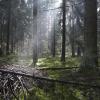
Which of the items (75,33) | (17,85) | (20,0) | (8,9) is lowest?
(17,85)

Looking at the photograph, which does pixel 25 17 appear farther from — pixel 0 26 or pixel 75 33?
pixel 75 33

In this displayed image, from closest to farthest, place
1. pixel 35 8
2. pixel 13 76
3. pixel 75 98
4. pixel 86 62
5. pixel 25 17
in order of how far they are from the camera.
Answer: pixel 75 98, pixel 13 76, pixel 86 62, pixel 35 8, pixel 25 17

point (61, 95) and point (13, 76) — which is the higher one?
point (13, 76)

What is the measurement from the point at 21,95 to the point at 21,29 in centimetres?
3361

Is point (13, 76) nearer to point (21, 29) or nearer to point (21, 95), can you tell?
point (21, 95)

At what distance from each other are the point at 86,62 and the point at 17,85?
12.3ft

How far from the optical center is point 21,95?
17.7 feet

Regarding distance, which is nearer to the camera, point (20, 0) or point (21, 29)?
point (20, 0)

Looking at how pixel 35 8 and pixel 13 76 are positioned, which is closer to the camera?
pixel 13 76

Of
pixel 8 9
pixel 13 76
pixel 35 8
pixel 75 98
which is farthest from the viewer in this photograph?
pixel 8 9

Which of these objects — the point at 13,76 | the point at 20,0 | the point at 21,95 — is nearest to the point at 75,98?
the point at 21,95

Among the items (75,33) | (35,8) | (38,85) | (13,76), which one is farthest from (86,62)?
(75,33)

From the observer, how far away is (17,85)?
5.27 metres

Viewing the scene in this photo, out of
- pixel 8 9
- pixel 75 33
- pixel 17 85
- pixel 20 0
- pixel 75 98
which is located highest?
pixel 20 0
